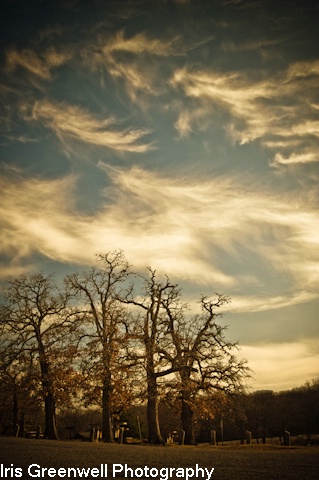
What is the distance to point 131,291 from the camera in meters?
29.0

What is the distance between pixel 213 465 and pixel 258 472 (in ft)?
6.31

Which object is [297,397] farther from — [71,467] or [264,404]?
[71,467]

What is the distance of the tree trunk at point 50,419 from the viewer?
27734 mm

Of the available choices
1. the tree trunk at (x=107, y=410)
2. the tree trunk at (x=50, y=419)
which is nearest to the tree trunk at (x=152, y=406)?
the tree trunk at (x=107, y=410)

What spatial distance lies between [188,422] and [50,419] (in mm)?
11057

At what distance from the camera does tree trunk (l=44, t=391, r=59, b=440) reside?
91.0 ft

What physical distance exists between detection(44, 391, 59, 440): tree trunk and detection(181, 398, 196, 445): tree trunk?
10.2 metres

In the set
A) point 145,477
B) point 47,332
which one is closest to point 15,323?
point 47,332

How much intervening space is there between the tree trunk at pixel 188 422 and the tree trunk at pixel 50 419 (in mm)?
10200

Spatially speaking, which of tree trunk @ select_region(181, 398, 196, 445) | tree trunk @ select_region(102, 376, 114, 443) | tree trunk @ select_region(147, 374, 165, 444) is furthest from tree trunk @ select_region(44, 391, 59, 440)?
tree trunk @ select_region(181, 398, 196, 445)

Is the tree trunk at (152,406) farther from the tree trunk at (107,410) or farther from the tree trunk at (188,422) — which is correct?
the tree trunk at (107,410)

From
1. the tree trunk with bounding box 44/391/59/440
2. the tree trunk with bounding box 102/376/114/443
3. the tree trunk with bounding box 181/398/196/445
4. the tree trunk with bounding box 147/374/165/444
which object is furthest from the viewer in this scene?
the tree trunk with bounding box 44/391/59/440

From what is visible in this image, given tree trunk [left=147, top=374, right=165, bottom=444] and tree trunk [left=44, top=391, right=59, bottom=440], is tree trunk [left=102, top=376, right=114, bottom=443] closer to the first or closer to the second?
tree trunk [left=147, top=374, right=165, bottom=444]

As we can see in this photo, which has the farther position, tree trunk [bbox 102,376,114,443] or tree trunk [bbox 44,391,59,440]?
tree trunk [bbox 44,391,59,440]
